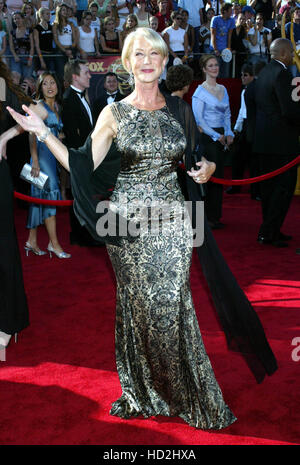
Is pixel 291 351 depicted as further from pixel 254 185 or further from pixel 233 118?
pixel 233 118

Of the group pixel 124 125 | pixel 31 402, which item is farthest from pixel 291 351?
pixel 124 125

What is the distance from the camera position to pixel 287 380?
3.47 metres

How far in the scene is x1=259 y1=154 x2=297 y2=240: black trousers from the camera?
6.34m

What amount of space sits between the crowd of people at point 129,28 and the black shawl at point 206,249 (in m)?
6.96

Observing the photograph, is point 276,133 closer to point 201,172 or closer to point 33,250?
point 33,250

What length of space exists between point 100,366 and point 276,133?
3.69 m

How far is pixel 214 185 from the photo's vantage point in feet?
23.8

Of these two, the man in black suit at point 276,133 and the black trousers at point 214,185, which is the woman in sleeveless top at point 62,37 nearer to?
the black trousers at point 214,185

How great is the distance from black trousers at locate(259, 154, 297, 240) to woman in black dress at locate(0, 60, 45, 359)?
3.43 meters

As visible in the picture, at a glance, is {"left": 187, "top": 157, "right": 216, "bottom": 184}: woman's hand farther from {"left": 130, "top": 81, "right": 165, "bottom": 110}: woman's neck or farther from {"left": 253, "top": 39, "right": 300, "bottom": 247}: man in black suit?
{"left": 253, "top": 39, "right": 300, "bottom": 247}: man in black suit

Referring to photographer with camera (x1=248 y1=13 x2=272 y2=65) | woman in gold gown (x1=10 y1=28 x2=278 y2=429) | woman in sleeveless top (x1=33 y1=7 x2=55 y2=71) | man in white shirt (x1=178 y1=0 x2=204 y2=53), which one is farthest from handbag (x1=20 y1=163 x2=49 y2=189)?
photographer with camera (x1=248 y1=13 x2=272 y2=65)

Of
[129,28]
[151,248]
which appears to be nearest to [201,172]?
[151,248]

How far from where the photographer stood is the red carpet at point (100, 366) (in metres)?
2.93

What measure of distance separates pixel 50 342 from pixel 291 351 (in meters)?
1.72
